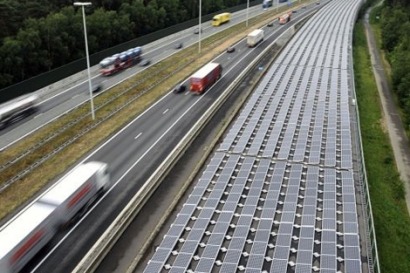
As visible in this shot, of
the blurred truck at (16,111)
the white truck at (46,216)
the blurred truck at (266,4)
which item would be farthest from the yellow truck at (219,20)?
the white truck at (46,216)

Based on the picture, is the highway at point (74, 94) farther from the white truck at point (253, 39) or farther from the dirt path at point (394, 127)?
the dirt path at point (394, 127)

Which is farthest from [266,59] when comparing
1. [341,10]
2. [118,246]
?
[341,10]

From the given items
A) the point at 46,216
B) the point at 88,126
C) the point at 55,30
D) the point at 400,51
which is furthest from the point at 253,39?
the point at 46,216

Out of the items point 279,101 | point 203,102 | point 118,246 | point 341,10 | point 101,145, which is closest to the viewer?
point 118,246

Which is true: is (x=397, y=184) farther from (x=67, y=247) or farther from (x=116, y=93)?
(x=116, y=93)

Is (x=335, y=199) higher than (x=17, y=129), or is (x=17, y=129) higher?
(x=335, y=199)

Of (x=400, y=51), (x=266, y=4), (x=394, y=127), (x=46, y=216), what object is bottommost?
(x=394, y=127)

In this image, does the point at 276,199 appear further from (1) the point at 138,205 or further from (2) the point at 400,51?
(2) the point at 400,51

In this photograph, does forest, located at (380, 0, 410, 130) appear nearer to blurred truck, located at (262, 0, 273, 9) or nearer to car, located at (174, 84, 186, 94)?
car, located at (174, 84, 186, 94)
